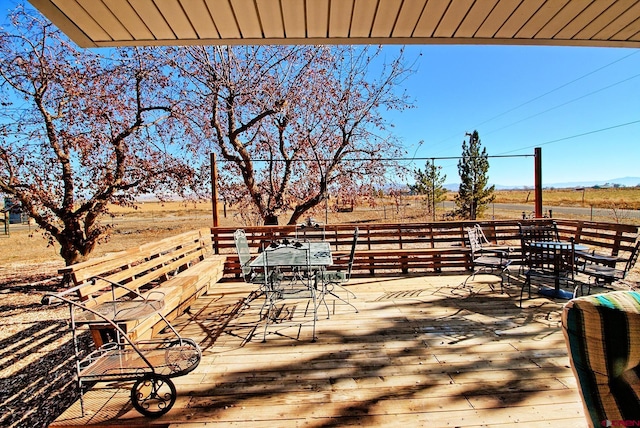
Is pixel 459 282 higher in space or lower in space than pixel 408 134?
lower

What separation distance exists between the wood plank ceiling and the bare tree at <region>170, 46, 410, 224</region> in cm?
376

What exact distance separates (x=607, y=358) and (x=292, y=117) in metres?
5.89

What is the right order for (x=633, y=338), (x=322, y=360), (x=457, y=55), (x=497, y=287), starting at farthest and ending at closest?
(x=457, y=55) < (x=497, y=287) < (x=322, y=360) < (x=633, y=338)

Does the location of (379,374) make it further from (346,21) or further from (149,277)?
(149,277)

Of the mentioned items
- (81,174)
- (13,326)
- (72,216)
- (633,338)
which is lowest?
(13,326)

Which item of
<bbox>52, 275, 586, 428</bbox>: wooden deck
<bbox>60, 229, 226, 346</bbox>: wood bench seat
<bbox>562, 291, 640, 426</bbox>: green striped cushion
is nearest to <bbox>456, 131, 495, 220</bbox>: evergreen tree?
<bbox>52, 275, 586, 428</bbox>: wooden deck

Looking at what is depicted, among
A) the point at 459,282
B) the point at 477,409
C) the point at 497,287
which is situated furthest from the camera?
the point at 459,282

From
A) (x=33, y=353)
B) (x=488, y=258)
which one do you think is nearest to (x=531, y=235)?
(x=488, y=258)

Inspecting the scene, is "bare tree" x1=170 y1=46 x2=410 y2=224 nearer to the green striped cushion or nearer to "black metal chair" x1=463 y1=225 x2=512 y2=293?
"black metal chair" x1=463 y1=225 x2=512 y2=293

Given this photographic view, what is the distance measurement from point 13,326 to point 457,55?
1078 centimetres

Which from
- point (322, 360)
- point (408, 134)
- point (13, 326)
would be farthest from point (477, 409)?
point (13, 326)

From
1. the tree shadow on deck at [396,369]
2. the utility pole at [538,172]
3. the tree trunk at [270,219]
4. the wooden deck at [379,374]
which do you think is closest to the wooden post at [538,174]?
the utility pole at [538,172]

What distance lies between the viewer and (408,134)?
638 centimetres

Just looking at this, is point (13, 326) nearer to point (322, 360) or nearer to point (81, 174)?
point (81, 174)
